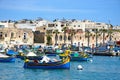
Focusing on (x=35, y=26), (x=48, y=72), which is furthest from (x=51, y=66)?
(x=35, y=26)

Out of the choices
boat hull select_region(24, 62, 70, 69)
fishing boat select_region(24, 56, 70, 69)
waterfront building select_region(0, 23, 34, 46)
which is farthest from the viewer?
waterfront building select_region(0, 23, 34, 46)

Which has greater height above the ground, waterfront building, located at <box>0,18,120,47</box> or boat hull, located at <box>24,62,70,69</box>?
waterfront building, located at <box>0,18,120,47</box>

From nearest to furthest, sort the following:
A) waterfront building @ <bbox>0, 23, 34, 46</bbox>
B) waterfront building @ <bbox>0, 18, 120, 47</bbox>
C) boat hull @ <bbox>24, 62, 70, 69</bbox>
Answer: boat hull @ <bbox>24, 62, 70, 69</bbox> → waterfront building @ <bbox>0, 23, 34, 46</bbox> → waterfront building @ <bbox>0, 18, 120, 47</bbox>

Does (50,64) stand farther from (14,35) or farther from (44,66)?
(14,35)

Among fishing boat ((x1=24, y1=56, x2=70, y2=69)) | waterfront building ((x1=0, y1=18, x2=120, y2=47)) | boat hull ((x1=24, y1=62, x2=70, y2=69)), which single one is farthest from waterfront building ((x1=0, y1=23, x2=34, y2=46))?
fishing boat ((x1=24, y1=56, x2=70, y2=69))

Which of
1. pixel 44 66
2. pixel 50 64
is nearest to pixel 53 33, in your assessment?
pixel 44 66

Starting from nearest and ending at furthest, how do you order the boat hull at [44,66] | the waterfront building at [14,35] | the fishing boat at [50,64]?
the fishing boat at [50,64]
the boat hull at [44,66]
the waterfront building at [14,35]

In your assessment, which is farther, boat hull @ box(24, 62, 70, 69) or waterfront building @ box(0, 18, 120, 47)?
waterfront building @ box(0, 18, 120, 47)

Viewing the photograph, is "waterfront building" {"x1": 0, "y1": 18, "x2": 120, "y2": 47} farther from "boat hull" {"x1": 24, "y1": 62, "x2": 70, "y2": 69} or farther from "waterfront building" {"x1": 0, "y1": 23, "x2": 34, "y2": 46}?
"boat hull" {"x1": 24, "y1": 62, "x2": 70, "y2": 69}

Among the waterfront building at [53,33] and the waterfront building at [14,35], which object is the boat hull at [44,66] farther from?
the waterfront building at [53,33]

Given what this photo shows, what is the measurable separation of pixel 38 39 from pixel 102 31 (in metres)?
18.8

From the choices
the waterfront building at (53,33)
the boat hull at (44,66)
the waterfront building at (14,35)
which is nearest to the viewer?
the boat hull at (44,66)

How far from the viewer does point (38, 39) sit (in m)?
94.8

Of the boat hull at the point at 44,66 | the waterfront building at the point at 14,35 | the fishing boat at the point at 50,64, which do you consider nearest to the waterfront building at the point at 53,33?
the waterfront building at the point at 14,35
